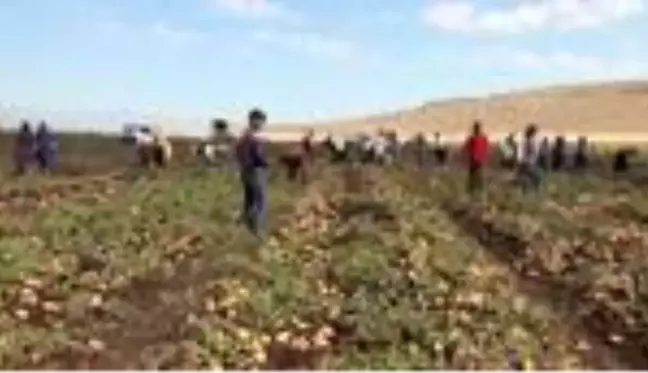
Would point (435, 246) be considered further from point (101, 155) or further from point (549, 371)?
point (101, 155)

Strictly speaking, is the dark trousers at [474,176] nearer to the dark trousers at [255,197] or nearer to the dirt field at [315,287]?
the dirt field at [315,287]

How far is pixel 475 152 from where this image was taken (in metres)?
32.5

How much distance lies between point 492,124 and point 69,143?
72.5m

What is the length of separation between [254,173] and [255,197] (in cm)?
30

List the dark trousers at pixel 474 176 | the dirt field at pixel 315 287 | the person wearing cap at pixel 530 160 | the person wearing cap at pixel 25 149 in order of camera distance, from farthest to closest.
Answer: the person wearing cap at pixel 25 149
the dark trousers at pixel 474 176
the person wearing cap at pixel 530 160
the dirt field at pixel 315 287

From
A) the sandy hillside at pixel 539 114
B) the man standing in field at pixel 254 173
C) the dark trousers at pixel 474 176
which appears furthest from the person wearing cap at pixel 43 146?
the sandy hillside at pixel 539 114

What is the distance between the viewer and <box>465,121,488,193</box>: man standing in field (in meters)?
32.3

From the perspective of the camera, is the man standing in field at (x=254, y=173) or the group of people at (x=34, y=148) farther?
the group of people at (x=34, y=148)

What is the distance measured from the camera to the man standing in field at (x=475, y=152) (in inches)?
1272

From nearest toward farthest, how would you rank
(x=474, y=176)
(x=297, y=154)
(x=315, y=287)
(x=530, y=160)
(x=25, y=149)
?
(x=315, y=287) < (x=530, y=160) < (x=474, y=176) < (x=297, y=154) < (x=25, y=149)

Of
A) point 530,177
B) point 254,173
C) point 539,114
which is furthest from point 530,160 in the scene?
point 539,114

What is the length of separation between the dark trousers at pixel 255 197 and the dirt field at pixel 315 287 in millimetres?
303

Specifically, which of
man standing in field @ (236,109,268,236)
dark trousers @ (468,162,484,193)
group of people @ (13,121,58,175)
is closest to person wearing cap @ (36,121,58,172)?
group of people @ (13,121,58,175)

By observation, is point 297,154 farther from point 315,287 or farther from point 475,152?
point 315,287
